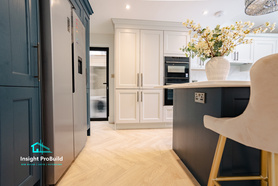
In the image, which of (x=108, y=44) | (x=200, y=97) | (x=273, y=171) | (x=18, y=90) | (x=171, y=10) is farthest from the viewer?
(x=108, y=44)

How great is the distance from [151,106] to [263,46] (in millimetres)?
3315

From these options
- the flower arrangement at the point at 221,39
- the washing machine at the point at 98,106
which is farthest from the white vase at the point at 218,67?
the washing machine at the point at 98,106

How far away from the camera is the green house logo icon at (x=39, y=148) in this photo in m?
1.10

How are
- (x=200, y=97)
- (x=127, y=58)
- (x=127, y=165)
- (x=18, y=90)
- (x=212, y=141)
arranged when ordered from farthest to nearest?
(x=127, y=58), (x=127, y=165), (x=200, y=97), (x=212, y=141), (x=18, y=90)

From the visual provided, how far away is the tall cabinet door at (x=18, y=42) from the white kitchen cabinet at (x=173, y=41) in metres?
2.55

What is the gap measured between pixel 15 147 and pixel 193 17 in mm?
3401

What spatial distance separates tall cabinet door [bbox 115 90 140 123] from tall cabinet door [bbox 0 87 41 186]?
1955 mm

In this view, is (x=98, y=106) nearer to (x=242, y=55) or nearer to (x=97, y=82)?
(x=97, y=82)

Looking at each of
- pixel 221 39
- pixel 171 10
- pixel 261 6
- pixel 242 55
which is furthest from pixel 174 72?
pixel 221 39

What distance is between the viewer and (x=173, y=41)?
319 cm

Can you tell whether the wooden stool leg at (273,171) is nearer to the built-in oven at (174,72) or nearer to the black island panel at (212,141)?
the black island panel at (212,141)

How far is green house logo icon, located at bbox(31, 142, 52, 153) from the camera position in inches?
43.1

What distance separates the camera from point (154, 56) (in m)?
3.15

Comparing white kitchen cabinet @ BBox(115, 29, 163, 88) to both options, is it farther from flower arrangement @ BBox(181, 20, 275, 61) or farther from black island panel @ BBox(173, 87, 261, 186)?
flower arrangement @ BBox(181, 20, 275, 61)
